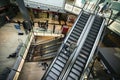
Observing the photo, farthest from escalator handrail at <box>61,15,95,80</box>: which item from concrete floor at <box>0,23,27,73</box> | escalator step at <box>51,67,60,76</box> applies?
concrete floor at <box>0,23,27,73</box>

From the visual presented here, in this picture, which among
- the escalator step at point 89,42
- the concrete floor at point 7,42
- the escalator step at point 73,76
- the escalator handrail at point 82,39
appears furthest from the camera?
the concrete floor at point 7,42

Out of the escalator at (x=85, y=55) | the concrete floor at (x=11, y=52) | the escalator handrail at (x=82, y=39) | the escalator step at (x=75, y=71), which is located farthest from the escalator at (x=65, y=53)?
the concrete floor at (x=11, y=52)

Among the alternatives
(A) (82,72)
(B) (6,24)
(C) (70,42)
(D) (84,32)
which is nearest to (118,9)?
(D) (84,32)

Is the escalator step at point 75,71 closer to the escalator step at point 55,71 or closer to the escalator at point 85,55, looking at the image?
the escalator at point 85,55

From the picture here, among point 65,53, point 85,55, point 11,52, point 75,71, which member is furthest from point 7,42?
point 85,55

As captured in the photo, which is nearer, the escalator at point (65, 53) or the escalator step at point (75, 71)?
the escalator step at point (75, 71)

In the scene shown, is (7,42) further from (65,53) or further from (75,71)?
(75,71)

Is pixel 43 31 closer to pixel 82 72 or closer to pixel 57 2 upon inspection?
pixel 57 2

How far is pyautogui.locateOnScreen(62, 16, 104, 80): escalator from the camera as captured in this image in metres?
8.29

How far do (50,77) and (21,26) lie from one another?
10689mm

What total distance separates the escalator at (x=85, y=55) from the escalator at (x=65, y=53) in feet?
1.70

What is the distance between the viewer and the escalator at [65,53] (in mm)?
8562

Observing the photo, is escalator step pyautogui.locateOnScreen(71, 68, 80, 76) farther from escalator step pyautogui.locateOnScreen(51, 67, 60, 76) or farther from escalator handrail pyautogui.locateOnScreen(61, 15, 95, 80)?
escalator step pyautogui.locateOnScreen(51, 67, 60, 76)

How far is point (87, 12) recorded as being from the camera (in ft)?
38.5
